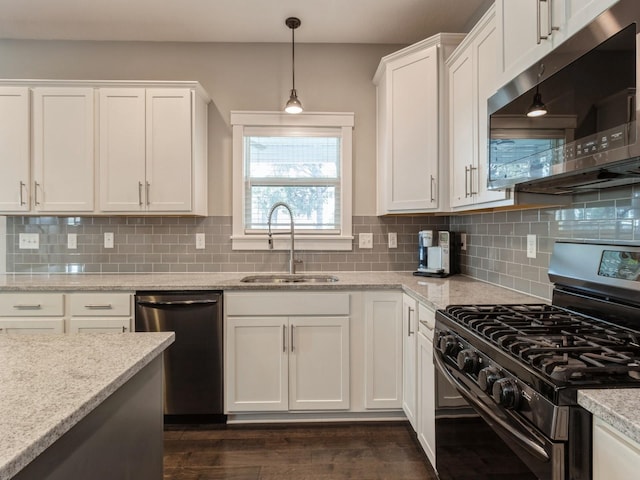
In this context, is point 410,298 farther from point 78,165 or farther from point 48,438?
point 78,165

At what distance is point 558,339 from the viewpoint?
115 centimetres

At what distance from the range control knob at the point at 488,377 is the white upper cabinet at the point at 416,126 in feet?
4.62

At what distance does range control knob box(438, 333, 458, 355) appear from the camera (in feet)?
4.67

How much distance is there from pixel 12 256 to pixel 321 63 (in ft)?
9.21

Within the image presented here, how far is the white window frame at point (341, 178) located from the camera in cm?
293

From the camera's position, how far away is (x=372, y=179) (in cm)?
301

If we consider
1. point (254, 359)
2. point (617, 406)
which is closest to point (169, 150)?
point (254, 359)

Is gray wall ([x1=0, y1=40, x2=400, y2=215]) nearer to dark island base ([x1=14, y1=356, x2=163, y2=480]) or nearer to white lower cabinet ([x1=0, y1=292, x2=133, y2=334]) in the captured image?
white lower cabinet ([x1=0, y1=292, x2=133, y2=334])

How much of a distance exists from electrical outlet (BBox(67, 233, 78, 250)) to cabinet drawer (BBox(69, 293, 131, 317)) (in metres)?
0.72

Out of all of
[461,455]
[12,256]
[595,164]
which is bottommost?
[461,455]

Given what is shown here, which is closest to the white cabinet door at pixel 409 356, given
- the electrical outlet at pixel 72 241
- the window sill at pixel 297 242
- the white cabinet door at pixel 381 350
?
the white cabinet door at pixel 381 350

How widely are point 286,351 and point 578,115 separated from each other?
1922 millimetres

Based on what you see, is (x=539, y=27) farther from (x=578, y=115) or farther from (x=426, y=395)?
(x=426, y=395)

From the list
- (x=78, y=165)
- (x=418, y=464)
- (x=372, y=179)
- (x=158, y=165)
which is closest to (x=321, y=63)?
(x=372, y=179)
